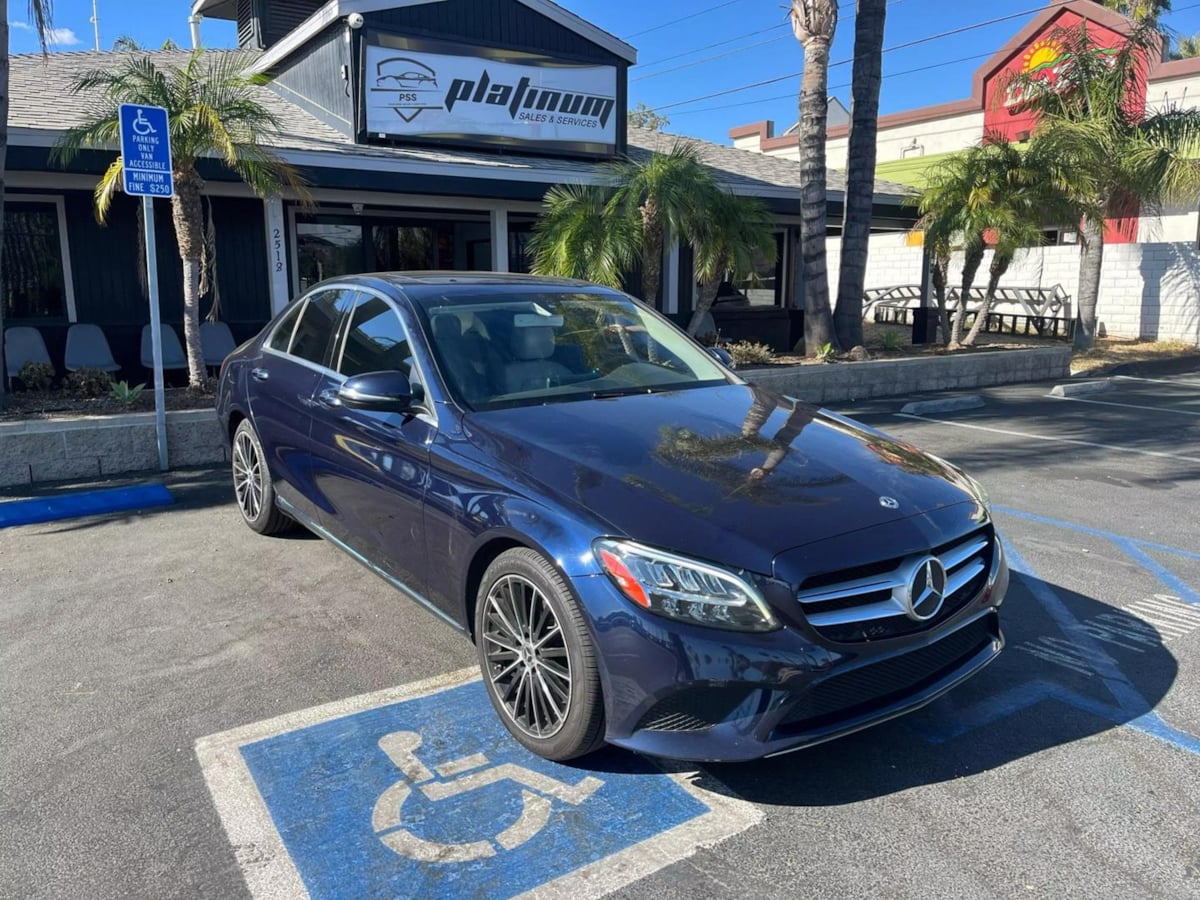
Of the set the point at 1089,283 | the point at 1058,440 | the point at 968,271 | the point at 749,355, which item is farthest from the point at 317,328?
the point at 1089,283

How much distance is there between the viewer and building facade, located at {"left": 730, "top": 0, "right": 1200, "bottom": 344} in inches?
760

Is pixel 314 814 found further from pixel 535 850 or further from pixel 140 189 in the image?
pixel 140 189

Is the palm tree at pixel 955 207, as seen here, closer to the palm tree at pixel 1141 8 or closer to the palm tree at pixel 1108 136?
the palm tree at pixel 1108 136

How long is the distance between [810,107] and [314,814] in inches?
468

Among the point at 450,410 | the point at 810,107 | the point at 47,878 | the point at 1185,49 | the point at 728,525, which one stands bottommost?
the point at 47,878

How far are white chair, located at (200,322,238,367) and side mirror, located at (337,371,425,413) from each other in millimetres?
8353

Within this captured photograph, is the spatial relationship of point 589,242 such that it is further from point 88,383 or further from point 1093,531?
point 1093,531

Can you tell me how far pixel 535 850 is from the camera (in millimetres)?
2656

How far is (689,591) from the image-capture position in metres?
2.66

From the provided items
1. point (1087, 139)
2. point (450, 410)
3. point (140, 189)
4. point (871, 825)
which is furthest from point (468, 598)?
point (1087, 139)

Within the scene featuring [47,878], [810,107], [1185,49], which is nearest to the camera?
[47,878]

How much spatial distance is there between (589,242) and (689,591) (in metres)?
8.43

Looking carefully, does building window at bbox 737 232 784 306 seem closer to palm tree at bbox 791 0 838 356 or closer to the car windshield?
palm tree at bbox 791 0 838 356

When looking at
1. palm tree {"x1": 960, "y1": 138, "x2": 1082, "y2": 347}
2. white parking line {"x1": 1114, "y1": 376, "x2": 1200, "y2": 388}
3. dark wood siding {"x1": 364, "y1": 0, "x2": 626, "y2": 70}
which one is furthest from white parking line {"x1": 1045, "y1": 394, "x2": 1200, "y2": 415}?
dark wood siding {"x1": 364, "y1": 0, "x2": 626, "y2": 70}
